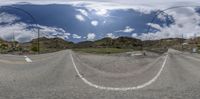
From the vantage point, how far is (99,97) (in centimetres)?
1078

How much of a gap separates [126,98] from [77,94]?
1411 millimetres

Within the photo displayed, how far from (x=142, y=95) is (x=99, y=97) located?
3.60ft

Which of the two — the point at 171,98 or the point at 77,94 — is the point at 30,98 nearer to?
the point at 77,94

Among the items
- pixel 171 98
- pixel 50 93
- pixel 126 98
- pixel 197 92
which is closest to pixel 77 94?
pixel 50 93

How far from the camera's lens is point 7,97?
A: 10.9 metres

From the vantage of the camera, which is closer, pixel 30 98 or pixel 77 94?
pixel 30 98

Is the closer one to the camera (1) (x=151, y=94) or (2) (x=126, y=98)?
(2) (x=126, y=98)

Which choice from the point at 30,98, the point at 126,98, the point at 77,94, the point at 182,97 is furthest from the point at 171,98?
the point at 30,98

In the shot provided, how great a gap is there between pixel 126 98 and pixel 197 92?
2.28 meters

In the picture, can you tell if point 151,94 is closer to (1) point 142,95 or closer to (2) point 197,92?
(1) point 142,95

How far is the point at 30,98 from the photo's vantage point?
422 inches

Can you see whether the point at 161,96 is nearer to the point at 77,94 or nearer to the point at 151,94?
the point at 151,94

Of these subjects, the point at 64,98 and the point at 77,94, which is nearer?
the point at 64,98

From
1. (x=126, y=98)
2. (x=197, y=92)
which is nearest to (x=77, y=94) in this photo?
(x=126, y=98)
